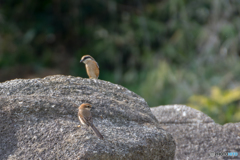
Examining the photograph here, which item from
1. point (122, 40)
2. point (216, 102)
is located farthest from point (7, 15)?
point (216, 102)

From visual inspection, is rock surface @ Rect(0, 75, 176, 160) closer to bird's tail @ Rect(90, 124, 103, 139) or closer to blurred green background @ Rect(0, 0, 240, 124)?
bird's tail @ Rect(90, 124, 103, 139)

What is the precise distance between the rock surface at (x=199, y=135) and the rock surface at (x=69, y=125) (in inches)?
41.1

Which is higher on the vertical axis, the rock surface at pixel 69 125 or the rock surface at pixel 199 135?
the rock surface at pixel 69 125

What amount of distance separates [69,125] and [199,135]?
2438 mm

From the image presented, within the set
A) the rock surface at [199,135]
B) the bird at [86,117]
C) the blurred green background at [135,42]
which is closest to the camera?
the bird at [86,117]

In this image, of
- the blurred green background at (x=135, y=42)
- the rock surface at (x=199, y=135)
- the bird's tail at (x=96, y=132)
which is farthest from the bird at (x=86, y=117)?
the blurred green background at (x=135, y=42)

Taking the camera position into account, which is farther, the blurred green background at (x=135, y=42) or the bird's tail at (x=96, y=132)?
the blurred green background at (x=135, y=42)

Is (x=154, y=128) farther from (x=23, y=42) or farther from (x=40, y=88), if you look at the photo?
(x=23, y=42)

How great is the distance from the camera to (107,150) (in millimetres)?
3875

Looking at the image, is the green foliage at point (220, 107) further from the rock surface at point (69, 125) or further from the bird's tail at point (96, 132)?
the bird's tail at point (96, 132)

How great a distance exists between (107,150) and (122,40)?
14.1 m

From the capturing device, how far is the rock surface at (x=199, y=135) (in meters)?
5.44

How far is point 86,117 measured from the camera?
4012mm

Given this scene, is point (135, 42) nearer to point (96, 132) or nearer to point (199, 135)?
point (199, 135)
